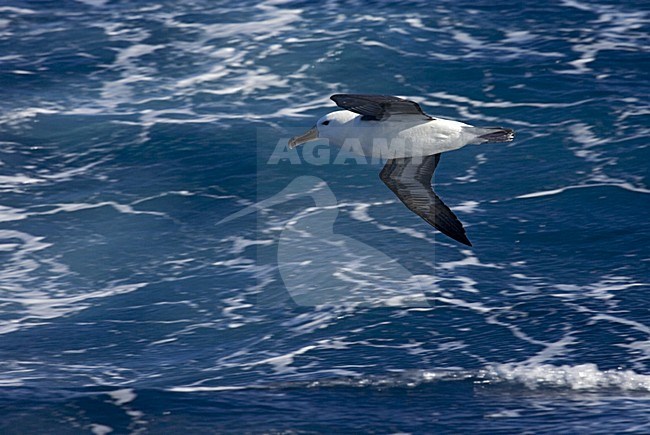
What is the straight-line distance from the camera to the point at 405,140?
618 inches

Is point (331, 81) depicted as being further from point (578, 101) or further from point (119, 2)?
point (119, 2)

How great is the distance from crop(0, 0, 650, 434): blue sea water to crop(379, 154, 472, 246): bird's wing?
7.65ft

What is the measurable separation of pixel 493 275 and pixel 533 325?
6.40ft

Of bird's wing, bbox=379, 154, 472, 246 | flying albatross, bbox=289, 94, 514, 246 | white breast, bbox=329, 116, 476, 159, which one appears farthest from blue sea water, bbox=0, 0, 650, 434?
white breast, bbox=329, 116, 476, 159

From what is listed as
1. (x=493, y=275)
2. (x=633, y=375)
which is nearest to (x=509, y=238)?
(x=493, y=275)

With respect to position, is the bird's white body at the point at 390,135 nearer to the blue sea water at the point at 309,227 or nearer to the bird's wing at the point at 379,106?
the bird's wing at the point at 379,106

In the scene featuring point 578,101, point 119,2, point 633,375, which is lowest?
point 633,375

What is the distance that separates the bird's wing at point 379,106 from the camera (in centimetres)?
1473

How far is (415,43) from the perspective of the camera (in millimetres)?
27672

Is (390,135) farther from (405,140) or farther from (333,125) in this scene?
(333,125)

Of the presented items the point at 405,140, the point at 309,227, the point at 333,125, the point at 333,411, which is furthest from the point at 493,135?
the point at 309,227

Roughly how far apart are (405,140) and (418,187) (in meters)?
0.70

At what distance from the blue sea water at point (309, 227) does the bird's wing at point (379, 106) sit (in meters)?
3.60

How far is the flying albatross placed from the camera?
50.0ft
